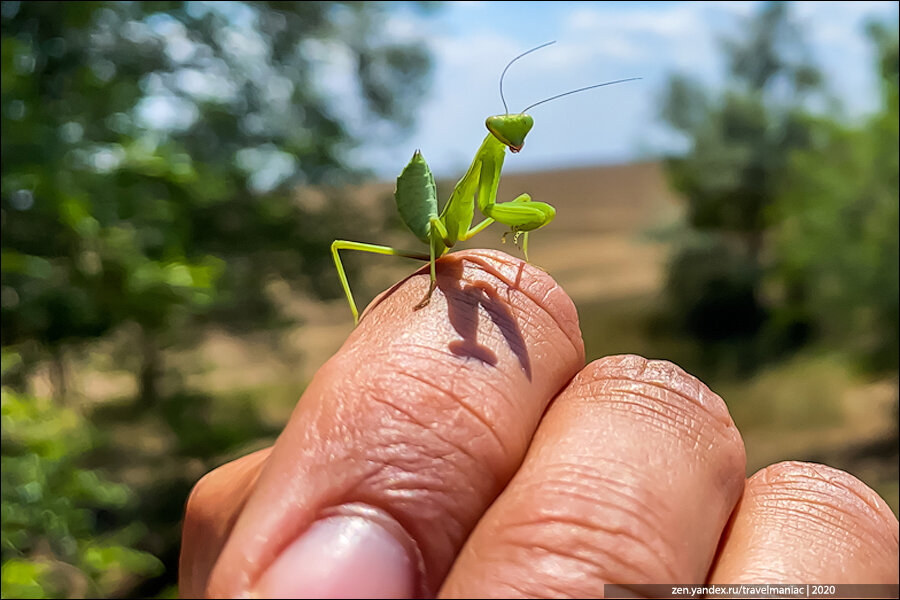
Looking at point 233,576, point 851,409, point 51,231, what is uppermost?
point 233,576

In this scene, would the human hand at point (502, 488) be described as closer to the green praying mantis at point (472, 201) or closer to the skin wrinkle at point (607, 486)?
the skin wrinkle at point (607, 486)

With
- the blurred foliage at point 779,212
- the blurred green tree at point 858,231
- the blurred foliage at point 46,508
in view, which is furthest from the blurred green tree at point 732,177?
the blurred foliage at point 46,508

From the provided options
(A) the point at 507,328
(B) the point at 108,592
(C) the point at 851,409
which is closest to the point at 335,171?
(B) the point at 108,592

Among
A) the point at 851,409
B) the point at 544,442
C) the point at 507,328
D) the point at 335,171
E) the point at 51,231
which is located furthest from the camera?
the point at 851,409

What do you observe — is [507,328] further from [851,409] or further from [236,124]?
[851,409]

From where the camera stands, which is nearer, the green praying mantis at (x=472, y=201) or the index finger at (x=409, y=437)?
the index finger at (x=409, y=437)

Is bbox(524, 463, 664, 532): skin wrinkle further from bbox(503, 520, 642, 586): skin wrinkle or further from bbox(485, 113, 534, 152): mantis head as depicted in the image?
bbox(485, 113, 534, 152): mantis head
